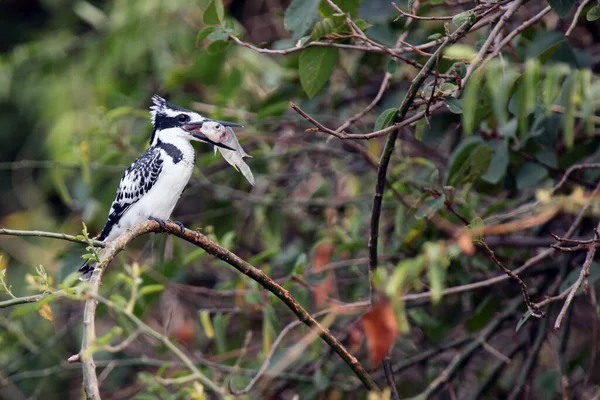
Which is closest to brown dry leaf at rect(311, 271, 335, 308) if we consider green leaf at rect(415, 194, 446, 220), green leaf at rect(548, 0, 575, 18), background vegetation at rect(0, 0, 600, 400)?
background vegetation at rect(0, 0, 600, 400)

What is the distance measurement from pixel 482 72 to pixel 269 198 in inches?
74.9

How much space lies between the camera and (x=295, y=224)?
13.5ft

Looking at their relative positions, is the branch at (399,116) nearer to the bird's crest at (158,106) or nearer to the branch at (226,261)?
the branch at (226,261)

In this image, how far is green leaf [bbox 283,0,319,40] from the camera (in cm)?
227

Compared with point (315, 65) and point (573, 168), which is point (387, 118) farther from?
point (573, 168)

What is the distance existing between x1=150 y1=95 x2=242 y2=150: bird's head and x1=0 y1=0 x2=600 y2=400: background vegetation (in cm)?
17

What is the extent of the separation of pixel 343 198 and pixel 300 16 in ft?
4.43

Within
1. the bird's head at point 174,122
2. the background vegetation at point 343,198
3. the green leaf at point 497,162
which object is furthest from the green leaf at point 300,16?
the green leaf at point 497,162

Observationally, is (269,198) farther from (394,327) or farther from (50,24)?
(50,24)

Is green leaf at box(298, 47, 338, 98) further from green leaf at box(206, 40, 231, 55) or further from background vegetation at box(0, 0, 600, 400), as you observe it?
green leaf at box(206, 40, 231, 55)

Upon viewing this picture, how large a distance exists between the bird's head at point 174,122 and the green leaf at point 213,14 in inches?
21.7

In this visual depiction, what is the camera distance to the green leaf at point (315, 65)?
223 cm

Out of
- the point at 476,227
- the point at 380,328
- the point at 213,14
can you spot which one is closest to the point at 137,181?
the point at 213,14

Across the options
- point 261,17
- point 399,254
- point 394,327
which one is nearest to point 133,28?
point 261,17
